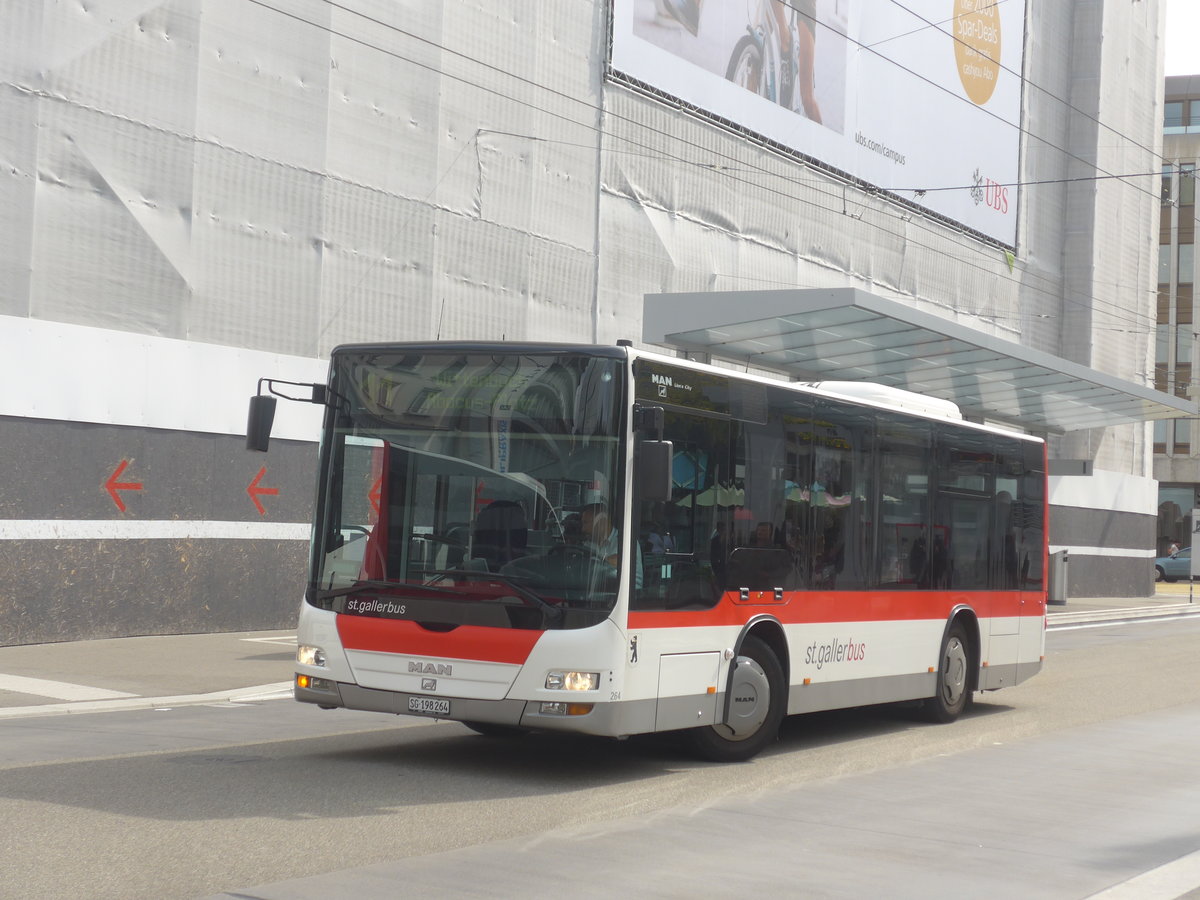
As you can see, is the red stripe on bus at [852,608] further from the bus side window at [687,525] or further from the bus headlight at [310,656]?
the bus headlight at [310,656]

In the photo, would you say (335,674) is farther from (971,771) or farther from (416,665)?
(971,771)

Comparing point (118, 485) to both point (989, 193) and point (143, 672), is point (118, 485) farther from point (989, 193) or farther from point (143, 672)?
point (989, 193)

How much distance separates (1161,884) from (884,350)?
1870 centimetres

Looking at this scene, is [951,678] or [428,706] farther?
[951,678]

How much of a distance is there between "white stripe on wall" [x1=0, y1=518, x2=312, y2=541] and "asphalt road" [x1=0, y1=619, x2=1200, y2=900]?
4965mm

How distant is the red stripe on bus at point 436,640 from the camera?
29.2 ft

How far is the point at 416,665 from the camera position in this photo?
9133mm

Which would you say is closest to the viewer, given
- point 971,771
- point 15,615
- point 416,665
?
point 416,665

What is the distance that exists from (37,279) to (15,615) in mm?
3673

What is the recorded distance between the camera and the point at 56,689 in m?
13.2

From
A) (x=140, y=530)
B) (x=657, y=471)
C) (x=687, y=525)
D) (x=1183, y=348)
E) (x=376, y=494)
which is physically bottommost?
(x=140, y=530)

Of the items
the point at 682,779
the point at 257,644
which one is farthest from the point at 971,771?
the point at 257,644

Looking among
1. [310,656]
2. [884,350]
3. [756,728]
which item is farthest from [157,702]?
[884,350]

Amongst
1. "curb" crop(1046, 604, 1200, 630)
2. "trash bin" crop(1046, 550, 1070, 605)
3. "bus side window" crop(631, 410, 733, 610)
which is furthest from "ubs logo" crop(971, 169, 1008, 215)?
"bus side window" crop(631, 410, 733, 610)
